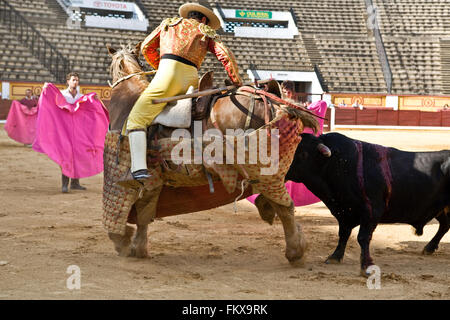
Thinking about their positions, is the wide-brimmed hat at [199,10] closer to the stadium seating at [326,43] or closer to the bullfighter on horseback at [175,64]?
the bullfighter on horseback at [175,64]

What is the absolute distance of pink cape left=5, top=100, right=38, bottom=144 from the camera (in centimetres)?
1175

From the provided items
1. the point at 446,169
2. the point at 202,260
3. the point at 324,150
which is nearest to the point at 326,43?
the point at 446,169

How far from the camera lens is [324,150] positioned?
3.49m

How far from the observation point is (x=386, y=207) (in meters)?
3.60

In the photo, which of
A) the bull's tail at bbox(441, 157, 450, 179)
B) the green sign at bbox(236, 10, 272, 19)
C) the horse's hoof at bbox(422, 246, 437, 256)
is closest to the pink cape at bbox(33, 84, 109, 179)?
the horse's hoof at bbox(422, 246, 437, 256)

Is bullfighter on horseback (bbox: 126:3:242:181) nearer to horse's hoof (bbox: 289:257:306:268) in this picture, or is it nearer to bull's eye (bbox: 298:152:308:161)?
bull's eye (bbox: 298:152:308:161)

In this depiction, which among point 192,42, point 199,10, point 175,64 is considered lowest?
point 175,64

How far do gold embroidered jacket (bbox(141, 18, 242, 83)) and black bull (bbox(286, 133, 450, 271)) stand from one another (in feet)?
2.48

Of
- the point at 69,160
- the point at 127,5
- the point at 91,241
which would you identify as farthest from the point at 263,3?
the point at 91,241

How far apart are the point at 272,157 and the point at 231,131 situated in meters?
0.29

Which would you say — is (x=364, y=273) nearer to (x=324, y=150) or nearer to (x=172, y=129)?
(x=324, y=150)

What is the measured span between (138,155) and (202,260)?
86 centimetres

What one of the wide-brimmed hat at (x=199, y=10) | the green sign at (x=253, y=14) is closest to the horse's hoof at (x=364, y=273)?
the wide-brimmed hat at (x=199, y=10)
